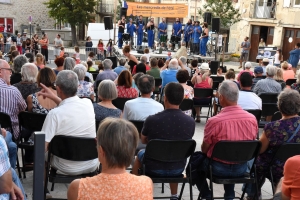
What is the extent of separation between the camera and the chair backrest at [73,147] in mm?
3654

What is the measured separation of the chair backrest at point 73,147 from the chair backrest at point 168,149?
1.75 ft

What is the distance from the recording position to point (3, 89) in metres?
4.55

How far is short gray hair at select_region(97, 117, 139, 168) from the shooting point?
218 cm

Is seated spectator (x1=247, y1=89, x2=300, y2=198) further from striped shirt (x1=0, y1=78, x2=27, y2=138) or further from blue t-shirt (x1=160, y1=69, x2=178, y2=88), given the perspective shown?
blue t-shirt (x1=160, y1=69, x2=178, y2=88)

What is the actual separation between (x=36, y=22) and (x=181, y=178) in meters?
37.0

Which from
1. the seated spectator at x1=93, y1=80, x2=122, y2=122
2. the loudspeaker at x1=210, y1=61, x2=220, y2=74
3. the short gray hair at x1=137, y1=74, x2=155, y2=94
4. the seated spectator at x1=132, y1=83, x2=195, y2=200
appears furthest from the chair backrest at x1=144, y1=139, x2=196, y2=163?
the loudspeaker at x1=210, y1=61, x2=220, y2=74

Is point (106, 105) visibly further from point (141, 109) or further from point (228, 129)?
point (228, 129)

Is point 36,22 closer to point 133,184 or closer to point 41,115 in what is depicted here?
point 41,115

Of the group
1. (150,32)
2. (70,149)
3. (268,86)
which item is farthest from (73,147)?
(150,32)

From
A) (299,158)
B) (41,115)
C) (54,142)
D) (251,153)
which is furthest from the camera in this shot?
(41,115)

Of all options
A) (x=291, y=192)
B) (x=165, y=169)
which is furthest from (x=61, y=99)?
(x=291, y=192)

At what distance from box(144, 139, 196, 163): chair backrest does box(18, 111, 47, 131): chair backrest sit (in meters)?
1.37

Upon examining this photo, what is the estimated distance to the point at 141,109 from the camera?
15.3 ft

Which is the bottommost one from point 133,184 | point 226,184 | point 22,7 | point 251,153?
point 226,184
